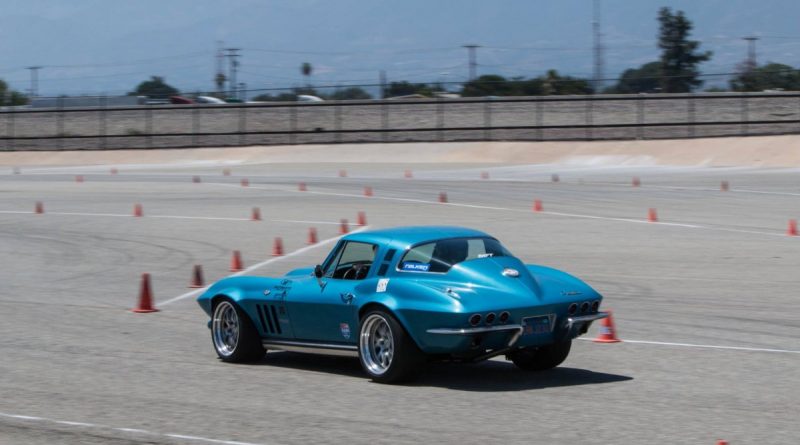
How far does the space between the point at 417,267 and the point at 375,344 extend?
73 cm

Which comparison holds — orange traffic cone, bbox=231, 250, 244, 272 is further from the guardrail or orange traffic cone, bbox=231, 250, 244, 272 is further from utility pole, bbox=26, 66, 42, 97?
utility pole, bbox=26, 66, 42, 97


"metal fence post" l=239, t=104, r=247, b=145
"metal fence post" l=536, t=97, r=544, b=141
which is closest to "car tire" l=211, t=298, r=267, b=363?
"metal fence post" l=536, t=97, r=544, b=141

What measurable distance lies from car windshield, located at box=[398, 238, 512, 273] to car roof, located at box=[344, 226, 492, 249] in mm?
72

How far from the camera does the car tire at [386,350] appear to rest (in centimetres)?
907

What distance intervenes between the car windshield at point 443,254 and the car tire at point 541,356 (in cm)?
92

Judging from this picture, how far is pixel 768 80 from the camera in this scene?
5981 cm

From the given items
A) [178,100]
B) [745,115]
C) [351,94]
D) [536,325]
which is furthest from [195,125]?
[536,325]

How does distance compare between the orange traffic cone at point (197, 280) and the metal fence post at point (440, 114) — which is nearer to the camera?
the orange traffic cone at point (197, 280)

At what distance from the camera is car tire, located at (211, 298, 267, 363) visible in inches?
415

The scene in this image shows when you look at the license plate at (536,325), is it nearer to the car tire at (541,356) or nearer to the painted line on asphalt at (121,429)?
the car tire at (541,356)

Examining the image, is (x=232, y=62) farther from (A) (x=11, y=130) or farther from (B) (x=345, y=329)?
(B) (x=345, y=329)

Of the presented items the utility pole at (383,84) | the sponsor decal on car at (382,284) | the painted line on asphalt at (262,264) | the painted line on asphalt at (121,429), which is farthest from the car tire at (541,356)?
the utility pole at (383,84)

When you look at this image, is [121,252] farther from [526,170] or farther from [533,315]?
[526,170]

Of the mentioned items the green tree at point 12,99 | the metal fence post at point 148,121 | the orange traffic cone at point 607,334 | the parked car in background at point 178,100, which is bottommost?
the orange traffic cone at point 607,334
